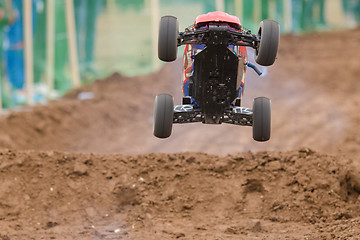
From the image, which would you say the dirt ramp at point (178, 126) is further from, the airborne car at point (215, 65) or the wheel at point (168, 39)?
the wheel at point (168, 39)

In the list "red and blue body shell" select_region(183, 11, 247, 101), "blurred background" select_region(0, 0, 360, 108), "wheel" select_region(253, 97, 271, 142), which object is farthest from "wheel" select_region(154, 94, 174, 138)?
"blurred background" select_region(0, 0, 360, 108)

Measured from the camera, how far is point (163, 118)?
8.16 m

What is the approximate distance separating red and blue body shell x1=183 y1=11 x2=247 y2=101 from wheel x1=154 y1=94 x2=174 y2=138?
0.37m

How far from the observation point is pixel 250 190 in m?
10.5

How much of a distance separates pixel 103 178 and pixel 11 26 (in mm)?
8308

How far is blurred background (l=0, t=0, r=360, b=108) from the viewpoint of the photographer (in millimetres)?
17328

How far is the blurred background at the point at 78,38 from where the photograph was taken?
A: 17328 millimetres

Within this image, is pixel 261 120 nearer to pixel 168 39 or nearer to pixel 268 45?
pixel 268 45

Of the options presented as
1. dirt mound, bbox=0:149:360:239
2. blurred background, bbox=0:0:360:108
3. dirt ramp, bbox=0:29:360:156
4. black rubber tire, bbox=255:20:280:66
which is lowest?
dirt mound, bbox=0:149:360:239

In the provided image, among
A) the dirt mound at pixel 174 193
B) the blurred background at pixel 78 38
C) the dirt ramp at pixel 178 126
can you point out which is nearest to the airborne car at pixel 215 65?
the dirt mound at pixel 174 193

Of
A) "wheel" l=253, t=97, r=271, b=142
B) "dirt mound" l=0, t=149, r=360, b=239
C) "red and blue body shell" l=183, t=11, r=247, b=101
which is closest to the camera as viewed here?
"red and blue body shell" l=183, t=11, r=247, b=101

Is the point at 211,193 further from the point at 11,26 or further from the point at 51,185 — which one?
the point at 11,26

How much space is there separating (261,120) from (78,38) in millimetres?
13147

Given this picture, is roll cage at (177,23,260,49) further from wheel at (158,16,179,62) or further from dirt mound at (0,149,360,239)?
dirt mound at (0,149,360,239)
